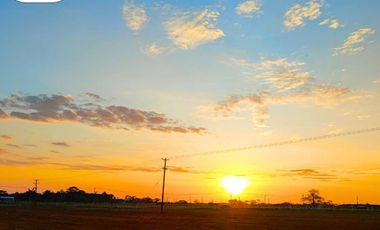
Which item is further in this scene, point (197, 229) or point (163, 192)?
point (163, 192)

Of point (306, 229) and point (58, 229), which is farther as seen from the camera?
point (306, 229)

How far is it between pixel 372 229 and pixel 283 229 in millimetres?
9413

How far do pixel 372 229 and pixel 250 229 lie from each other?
12774 millimetres

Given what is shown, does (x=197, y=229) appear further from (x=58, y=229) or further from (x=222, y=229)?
(x=58, y=229)

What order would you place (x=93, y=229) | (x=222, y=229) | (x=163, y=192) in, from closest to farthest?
(x=93, y=229) → (x=222, y=229) → (x=163, y=192)

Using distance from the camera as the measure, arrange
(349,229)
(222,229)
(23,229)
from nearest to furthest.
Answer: (23,229)
(222,229)
(349,229)

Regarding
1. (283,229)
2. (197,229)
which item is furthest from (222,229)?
(283,229)

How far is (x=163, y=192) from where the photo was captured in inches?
3738

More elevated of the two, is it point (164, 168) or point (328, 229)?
point (164, 168)

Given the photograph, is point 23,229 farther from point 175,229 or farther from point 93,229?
point 175,229

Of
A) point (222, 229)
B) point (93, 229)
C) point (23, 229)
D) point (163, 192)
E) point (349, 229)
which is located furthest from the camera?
point (163, 192)

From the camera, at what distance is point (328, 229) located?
152ft

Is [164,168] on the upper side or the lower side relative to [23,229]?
upper

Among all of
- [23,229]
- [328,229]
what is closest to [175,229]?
[23,229]
